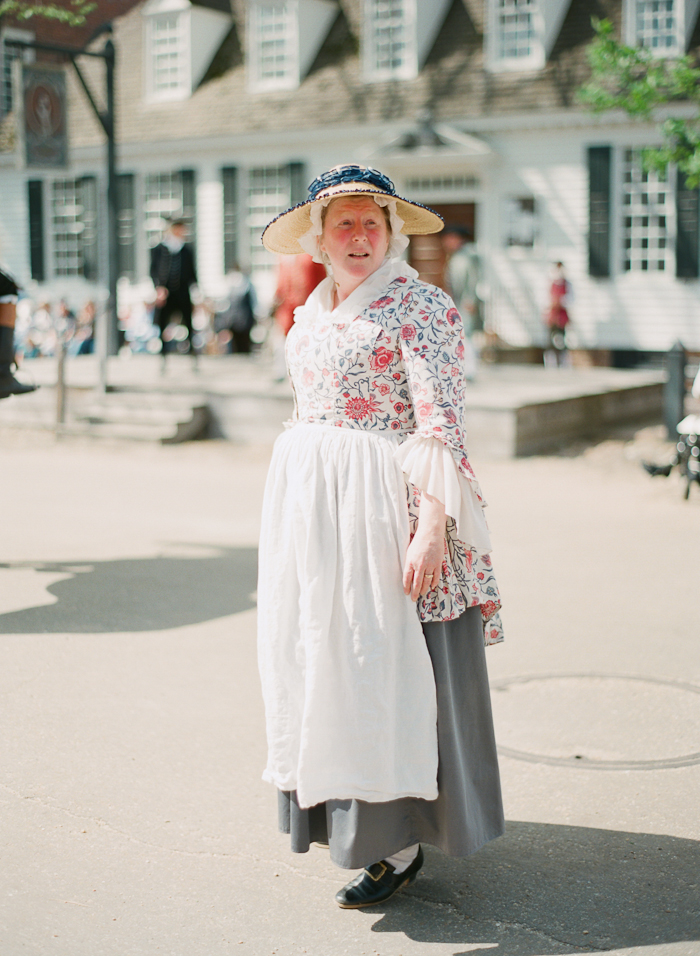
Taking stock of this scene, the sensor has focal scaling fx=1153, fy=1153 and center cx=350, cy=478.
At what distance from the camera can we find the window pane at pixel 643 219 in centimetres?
1941

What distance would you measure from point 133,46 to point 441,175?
883 centimetres

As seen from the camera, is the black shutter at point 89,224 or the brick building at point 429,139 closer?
the brick building at point 429,139

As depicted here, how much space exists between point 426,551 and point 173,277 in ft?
38.9

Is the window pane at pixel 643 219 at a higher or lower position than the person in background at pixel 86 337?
higher

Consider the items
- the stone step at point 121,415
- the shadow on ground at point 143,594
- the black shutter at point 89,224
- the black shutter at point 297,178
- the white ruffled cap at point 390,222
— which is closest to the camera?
Answer: the white ruffled cap at point 390,222

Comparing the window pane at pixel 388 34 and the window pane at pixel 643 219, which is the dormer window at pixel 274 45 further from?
the window pane at pixel 643 219

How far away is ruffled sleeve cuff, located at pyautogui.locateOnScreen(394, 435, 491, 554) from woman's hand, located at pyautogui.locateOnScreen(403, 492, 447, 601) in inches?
1.3

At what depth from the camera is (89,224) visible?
2569 centimetres

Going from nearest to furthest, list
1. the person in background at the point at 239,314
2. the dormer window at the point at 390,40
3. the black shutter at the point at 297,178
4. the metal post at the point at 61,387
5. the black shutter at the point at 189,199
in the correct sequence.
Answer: the metal post at the point at 61,387, the person in background at the point at 239,314, the dormer window at the point at 390,40, the black shutter at the point at 297,178, the black shutter at the point at 189,199

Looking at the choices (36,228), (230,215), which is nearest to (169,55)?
(230,215)

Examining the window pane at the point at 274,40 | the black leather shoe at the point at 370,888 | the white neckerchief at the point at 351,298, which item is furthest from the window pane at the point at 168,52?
the black leather shoe at the point at 370,888

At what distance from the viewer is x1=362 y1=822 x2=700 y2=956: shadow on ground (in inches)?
116

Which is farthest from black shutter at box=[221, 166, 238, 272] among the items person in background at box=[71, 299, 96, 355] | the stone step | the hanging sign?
the stone step

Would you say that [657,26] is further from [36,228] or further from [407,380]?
[407,380]
